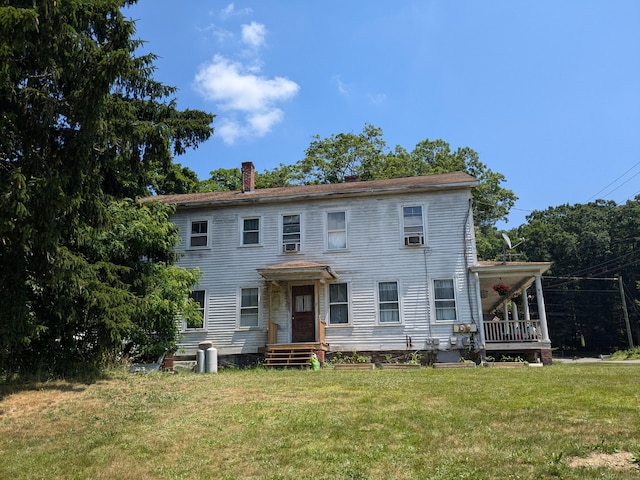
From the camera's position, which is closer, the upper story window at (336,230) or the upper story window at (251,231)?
the upper story window at (336,230)

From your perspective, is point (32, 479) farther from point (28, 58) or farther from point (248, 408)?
point (28, 58)

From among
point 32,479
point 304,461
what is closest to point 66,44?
point 32,479

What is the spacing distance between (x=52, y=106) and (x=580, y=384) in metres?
11.4

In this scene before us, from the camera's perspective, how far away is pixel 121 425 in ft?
26.0

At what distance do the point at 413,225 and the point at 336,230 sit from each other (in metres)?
2.72

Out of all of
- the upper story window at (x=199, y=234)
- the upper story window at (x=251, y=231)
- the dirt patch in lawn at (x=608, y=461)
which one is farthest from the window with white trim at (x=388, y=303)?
the dirt patch in lawn at (x=608, y=461)

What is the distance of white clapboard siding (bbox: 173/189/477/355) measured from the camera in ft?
57.2

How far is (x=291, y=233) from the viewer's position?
1897 cm

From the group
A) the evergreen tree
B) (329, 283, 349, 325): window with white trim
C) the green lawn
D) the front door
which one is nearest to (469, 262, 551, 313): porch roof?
(329, 283, 349, 325): window with white trim

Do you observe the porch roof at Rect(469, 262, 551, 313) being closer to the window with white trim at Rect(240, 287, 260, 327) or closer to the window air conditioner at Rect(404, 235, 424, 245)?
the window air conditioner at Rect(404, 235, 424, 245)

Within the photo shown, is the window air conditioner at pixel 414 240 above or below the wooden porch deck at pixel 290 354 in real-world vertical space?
above

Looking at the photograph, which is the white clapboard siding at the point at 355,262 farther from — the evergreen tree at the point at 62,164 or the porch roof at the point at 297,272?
the evergreen tree at the point at 62,164

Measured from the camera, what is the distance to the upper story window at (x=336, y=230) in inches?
729

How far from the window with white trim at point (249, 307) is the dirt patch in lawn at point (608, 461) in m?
13.8
